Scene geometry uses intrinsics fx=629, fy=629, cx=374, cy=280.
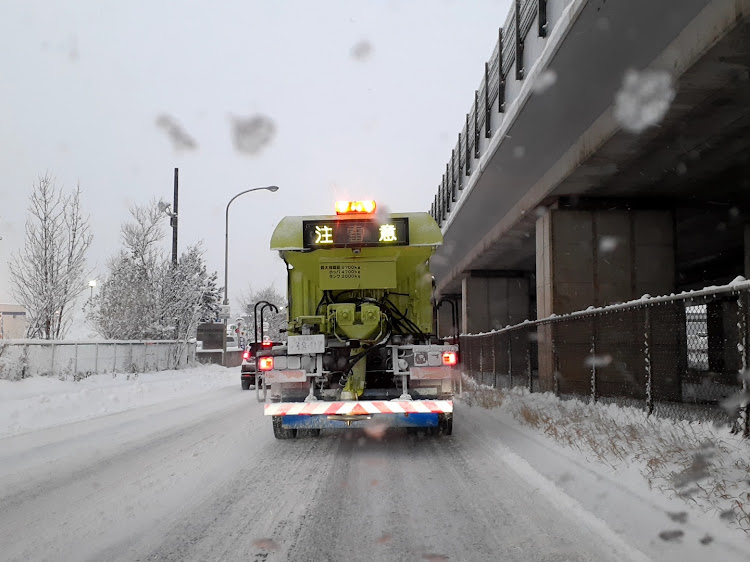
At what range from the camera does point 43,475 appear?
669cm

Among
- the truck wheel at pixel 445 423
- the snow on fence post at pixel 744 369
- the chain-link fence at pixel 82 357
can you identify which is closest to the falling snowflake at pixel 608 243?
the truck wheel at pixel 445 423

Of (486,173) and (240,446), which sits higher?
(486,173)

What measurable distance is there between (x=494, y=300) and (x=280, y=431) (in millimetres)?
23342

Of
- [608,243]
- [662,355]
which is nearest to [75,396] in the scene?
[662,355]

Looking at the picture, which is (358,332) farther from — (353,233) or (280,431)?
(280,431)

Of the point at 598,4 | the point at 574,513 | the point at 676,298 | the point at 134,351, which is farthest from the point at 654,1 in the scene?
the point at 134,351

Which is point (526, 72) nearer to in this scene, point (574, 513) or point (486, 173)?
point (486, 173)

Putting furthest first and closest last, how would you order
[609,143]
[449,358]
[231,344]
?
[231,344] < [609,143] < [449,358]

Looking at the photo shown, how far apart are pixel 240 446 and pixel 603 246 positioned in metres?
11.2

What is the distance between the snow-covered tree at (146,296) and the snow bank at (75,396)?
14.5 feet

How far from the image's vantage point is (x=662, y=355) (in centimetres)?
1157

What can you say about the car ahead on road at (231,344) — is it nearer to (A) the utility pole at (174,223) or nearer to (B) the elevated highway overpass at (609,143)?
(A) the utility pole at (174,223)

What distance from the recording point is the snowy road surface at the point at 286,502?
4.22m

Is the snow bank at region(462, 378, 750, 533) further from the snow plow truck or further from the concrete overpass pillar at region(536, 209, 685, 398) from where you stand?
the concrete overpass pillar at region(536, 209, 685, 398)
